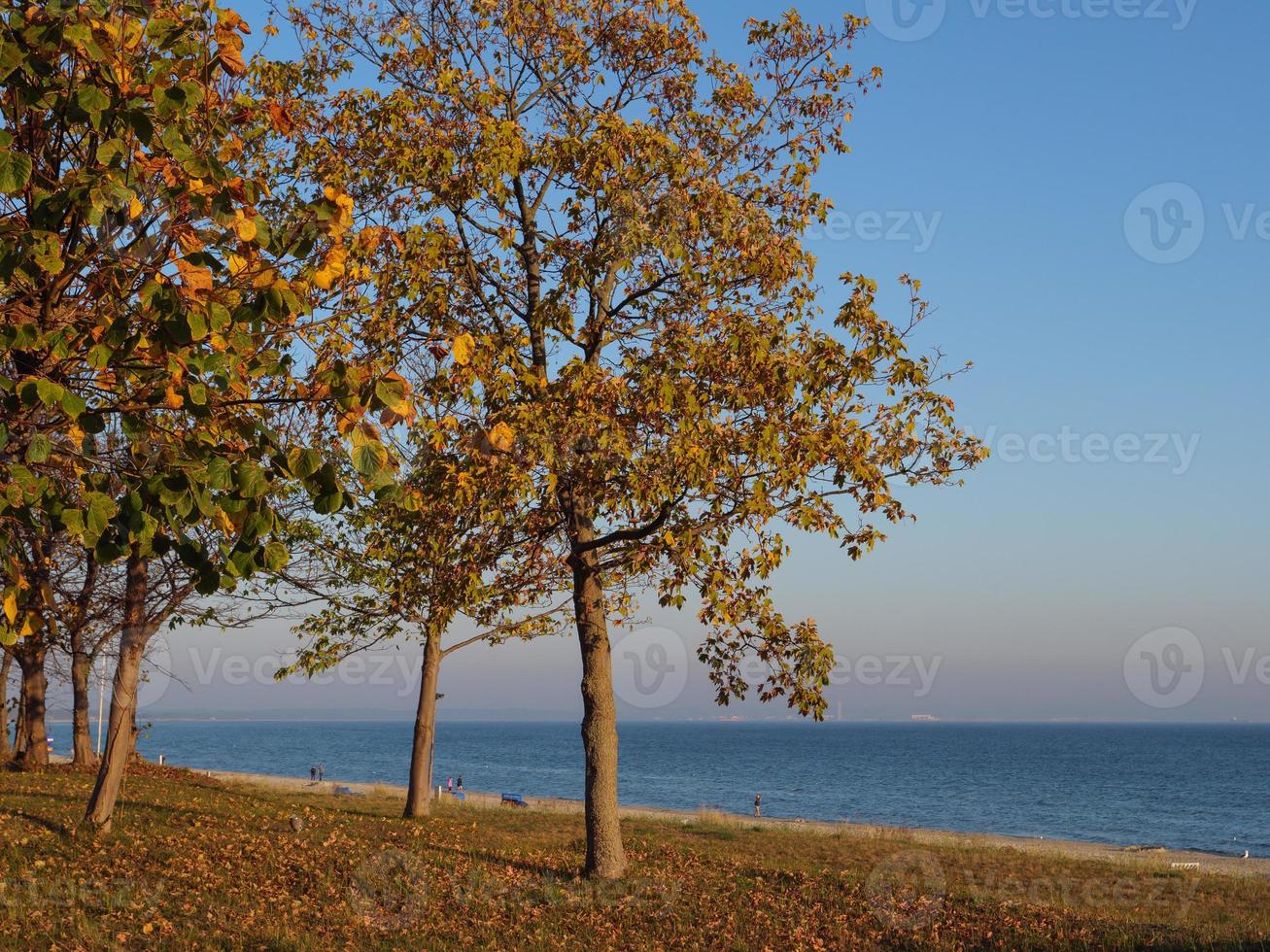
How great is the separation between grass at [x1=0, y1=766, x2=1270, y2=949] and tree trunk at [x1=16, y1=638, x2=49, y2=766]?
1290 centimetres

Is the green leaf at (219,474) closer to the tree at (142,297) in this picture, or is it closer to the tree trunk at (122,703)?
the tree at (142,297)

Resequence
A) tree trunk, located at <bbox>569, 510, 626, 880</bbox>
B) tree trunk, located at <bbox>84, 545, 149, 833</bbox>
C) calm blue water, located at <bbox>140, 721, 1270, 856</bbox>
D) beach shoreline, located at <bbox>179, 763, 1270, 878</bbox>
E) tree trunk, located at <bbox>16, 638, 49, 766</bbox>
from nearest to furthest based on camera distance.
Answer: tree trunk, located at <bbox>569, 510, 626, 880</bbox>, tree trunk, located at <bbox>84, 545, 149, 833</bbox>, beach shoreline, located at <bbox>179, 763, 1270, 878</bbox>, tree trunk, located at <bbox>16, 638, 49, 766</bbox>, calm blue water, located at <bbox>140, 721, 1270, 856</bbox>

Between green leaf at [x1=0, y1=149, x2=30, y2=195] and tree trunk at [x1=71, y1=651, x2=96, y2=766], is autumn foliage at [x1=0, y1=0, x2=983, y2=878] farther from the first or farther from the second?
tree trunk at [x1=71, y1=651, x2=96, y2=766]

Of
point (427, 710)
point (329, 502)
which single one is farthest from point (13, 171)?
point (427, 710)

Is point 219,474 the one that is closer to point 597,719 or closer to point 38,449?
point 38,449

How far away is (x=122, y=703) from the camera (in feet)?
54.6

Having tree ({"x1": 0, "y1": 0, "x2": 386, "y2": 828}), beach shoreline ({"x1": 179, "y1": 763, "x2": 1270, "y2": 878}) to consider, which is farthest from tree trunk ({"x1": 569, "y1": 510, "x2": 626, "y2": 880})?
beach shoreline ({"x1": 179, "y1": 763, "x2": 1270, "y2": 878})

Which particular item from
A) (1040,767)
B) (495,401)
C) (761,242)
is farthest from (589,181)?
(1040,767)

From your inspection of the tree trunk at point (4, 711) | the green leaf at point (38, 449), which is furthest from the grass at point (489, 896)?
the tree trunk at point (4, 711)

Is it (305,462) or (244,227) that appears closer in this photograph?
(305,462)

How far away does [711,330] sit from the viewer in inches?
558

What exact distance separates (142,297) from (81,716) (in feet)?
103

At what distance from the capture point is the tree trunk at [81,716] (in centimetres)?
3172

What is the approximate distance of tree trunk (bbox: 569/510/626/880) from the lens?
14.9 meters
